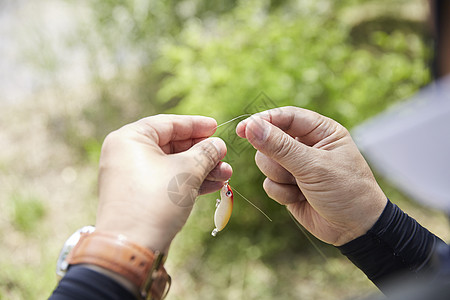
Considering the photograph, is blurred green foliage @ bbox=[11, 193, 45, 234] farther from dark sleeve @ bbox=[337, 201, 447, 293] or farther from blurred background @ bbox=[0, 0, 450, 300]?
dark sleeve @ bbox=[337, 201, 447, 293]

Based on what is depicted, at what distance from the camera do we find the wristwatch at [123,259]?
0.58m

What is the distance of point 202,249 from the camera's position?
215 cm

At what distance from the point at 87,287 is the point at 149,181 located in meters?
0.20

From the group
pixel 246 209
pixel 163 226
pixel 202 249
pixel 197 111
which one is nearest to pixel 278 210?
pixel 246 209

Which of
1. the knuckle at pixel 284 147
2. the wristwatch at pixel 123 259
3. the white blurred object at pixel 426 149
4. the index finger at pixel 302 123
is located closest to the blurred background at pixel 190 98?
the index finger at pixel 302 123

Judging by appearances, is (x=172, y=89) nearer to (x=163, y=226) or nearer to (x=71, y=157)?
(x=71, y=157)

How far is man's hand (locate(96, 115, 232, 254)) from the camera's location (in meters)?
0.63

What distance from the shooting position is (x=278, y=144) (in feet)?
2.69

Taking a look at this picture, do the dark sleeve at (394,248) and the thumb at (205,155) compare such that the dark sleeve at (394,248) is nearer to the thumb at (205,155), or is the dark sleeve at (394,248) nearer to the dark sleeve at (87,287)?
the thumb at (205,155)

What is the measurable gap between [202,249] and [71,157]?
1.29 m

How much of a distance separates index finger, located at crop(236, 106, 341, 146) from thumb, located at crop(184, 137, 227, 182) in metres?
0.10

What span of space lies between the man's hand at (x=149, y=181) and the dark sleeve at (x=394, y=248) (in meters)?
0.38

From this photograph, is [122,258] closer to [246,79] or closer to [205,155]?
[205,155]

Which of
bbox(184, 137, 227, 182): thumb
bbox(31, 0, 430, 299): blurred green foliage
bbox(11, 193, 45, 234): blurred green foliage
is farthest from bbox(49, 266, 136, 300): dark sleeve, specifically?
bbox(11, 193, 45, 234): blurred green foliage
